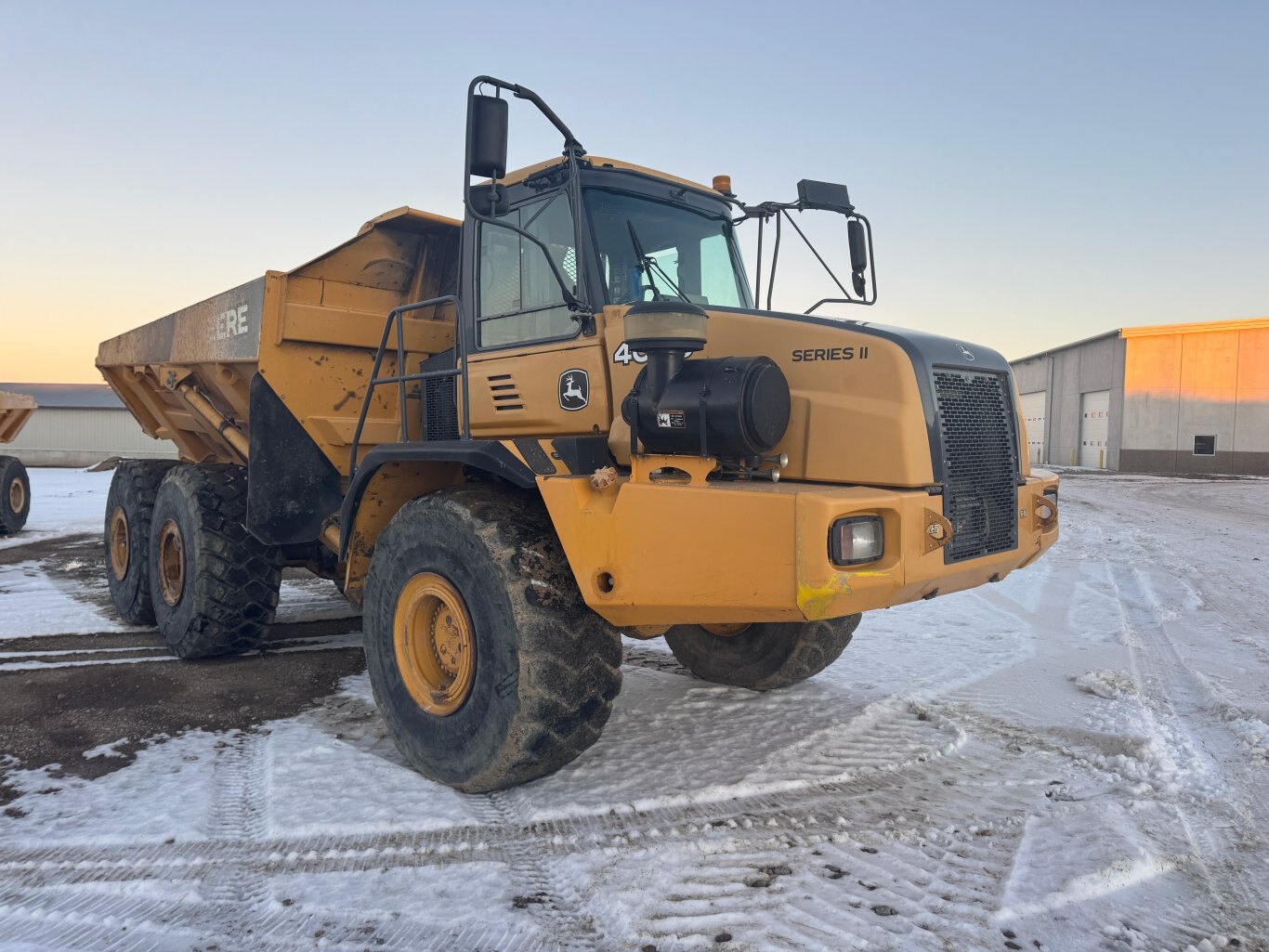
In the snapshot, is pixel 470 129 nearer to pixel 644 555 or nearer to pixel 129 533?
pixel 644 555

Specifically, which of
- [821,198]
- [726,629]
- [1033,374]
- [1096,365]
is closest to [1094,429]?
[1096,365]

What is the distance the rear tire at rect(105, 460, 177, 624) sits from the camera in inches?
270

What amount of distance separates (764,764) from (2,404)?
15577 mm

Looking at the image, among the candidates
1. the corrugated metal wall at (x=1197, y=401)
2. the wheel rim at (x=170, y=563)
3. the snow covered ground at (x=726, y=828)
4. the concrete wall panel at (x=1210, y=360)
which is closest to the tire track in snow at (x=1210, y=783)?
the snow covered ground at (x=726, y=828)

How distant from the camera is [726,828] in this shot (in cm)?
339

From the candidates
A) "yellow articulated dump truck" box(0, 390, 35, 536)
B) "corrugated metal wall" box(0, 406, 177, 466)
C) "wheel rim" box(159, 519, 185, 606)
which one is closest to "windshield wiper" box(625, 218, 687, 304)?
"wheel rim" box(159, 519, 185, 606)

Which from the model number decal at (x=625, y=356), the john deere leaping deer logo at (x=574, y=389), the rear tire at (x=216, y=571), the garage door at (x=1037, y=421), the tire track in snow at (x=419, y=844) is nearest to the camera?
the tire track in snow at (x=419, y=844)

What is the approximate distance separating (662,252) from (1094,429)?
3702 centimetres

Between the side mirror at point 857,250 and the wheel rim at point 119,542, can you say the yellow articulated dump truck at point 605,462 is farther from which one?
the wheel rim at point 119,542

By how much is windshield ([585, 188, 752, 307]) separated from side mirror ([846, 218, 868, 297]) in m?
0.54

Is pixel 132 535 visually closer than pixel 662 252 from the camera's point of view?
No

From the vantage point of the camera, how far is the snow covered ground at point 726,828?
275cm

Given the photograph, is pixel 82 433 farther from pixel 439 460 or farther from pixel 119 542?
pixel 439 460

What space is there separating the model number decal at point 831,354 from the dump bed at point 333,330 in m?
2.70
